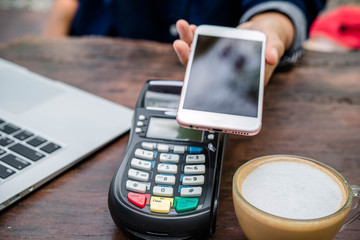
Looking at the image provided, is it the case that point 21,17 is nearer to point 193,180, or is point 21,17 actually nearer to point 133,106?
point 133,106

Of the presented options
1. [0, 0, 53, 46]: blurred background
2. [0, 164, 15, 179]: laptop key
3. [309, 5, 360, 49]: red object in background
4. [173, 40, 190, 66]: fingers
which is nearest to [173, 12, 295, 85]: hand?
[173, 40, 190, 66]: fingers

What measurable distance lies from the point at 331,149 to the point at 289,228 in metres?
0.21

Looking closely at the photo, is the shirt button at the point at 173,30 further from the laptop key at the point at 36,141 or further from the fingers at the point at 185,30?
the laptop key at the point at 36,141

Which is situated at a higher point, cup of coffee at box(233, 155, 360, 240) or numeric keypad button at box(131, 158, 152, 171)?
cup of coffee at box(233, 155, 360, 240)

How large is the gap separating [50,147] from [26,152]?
0.09ft

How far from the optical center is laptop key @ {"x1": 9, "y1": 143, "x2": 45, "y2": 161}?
0.41 meters

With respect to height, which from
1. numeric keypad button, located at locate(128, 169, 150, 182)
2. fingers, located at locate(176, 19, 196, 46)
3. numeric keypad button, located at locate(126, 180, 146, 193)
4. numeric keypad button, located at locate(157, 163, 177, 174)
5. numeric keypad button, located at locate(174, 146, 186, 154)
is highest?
fingers, located at locate(176, 19, 196, 46)

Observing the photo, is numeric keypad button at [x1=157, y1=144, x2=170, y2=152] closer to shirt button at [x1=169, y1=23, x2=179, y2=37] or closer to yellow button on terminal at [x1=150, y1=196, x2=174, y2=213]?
yellow button on terminal at [x1=150, y1=196, x2=174, y2=213]

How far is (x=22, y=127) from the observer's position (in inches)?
18.3

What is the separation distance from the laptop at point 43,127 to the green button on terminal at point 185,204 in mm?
149

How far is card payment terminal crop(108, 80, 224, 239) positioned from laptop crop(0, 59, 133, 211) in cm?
7

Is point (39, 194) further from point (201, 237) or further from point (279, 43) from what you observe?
point (279, 43)

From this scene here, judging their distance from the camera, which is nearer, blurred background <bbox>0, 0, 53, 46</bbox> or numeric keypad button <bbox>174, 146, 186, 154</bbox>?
numeric keypad button <bbox>174, 146, 186, 154</bbox>

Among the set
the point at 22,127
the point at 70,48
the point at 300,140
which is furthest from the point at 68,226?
the point at 70,48
